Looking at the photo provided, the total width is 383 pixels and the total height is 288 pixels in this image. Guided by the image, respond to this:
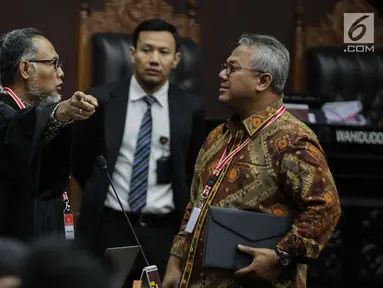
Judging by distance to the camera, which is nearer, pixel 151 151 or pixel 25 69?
pixel 25 69

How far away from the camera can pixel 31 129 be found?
2.91 meters

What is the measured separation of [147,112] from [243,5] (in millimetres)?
2762

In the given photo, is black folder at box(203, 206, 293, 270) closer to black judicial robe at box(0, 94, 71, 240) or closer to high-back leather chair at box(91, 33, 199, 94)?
black judicial robe at box(0, 94, 71, 240)

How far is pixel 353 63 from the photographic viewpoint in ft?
20.6

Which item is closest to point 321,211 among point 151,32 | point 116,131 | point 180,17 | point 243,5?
point 116,131

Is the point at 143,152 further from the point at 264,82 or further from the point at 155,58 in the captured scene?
the point at 264,82

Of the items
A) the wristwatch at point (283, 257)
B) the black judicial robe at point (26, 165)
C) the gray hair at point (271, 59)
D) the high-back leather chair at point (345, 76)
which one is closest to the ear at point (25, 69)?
the black judicial robe at point (26, 165)

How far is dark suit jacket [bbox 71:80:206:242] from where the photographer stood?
4.09 m

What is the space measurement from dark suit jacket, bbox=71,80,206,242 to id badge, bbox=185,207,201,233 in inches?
44.4

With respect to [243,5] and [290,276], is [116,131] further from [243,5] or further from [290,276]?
[243,5]

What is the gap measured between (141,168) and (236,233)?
4.30 ft

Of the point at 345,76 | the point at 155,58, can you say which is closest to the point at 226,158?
the point at 155,58

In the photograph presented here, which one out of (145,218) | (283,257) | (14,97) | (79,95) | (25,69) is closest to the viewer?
(79,95)

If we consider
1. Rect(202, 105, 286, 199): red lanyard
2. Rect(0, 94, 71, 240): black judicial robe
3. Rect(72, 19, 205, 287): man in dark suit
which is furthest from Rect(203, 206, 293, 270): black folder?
Rect(72, 19, 205, 287): man in dark suit
